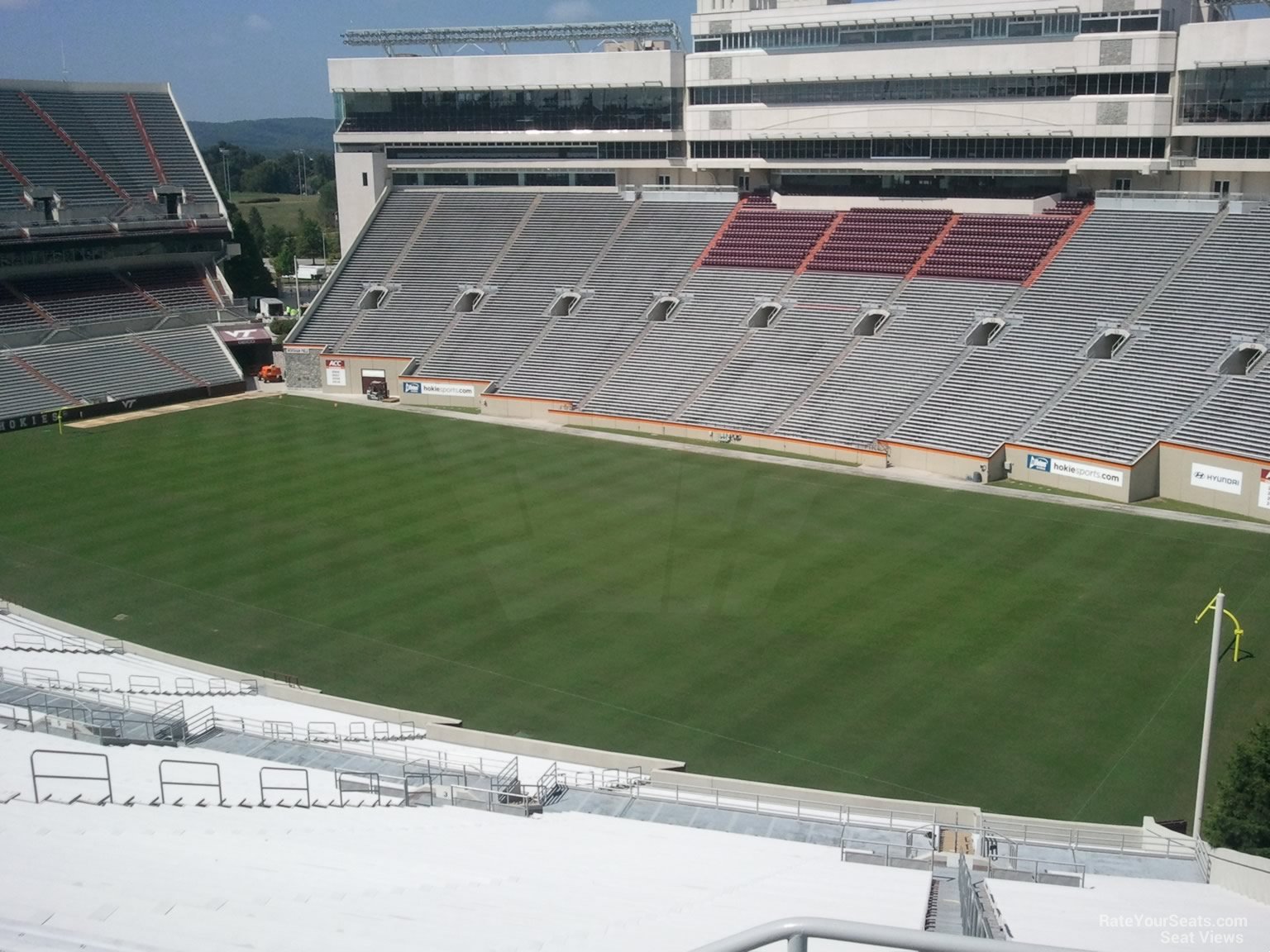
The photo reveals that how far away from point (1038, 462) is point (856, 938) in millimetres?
33799

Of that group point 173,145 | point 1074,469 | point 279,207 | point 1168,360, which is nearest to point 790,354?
point 1074,469

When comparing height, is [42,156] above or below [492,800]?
above

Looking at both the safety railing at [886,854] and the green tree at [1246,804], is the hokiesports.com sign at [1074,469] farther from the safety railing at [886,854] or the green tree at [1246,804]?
the safety railing at [886,854]

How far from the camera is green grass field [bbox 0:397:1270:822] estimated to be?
20.9 m

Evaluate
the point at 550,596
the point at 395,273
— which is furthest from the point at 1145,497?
the point at 395,273

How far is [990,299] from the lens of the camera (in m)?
43.7

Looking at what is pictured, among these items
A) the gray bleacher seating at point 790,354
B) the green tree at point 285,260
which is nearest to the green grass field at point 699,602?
the gray bleacher seating at point 790,354

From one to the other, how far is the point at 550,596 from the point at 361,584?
181 inches

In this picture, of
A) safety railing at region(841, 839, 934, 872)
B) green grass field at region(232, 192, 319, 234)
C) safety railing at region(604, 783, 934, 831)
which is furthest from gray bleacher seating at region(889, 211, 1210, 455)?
green grass field at region(232, 192, 319, 234)

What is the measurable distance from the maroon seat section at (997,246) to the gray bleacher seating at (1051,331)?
0.93m

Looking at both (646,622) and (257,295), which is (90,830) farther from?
(257,295)

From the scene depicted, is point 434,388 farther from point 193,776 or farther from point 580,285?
point 193,776

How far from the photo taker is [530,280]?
54594mm

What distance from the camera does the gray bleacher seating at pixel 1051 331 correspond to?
38.8 meters
